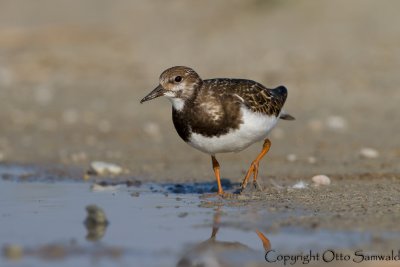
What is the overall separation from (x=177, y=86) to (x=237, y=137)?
0.74 m

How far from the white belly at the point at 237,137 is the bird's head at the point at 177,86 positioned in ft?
1.41

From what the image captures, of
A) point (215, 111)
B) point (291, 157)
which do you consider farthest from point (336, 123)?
point (215, 111)

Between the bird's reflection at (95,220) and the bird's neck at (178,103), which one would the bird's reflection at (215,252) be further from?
the bird's neck at (178,103)

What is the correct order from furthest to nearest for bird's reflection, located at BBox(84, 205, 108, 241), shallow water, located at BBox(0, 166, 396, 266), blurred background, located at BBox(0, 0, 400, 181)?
blurred background, located at BBox(0, 0, 400, 181) → bird's reflection, located at BBox(84, 205, 108, 241) → shallow water, located at BBox(0, 166, 396, 266)

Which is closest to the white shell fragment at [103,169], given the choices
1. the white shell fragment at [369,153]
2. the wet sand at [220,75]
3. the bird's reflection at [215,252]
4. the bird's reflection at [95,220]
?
A: the wet sand at [220,75]

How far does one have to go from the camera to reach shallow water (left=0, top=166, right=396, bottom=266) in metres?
5.46

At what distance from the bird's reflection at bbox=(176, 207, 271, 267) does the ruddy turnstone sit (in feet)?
5.35

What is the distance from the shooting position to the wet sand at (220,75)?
8688 millimetres

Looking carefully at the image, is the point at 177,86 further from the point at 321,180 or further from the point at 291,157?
the point at 291,157

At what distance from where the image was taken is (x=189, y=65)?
15859 mm

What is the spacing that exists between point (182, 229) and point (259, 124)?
178 centimetres

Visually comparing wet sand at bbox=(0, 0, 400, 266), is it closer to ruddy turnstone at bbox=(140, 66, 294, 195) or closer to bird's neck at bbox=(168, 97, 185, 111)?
ruddy turnstone at bbox=(140, 66, 294, 195)

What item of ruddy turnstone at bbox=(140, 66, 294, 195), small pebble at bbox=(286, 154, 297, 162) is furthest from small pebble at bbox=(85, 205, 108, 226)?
small pebble at bbox=(286, 154, 297, 162)

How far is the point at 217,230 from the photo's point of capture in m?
6.25
